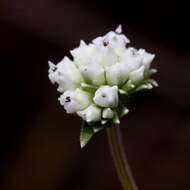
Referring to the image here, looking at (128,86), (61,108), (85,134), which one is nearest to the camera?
(85,134)

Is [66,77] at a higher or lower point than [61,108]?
lower

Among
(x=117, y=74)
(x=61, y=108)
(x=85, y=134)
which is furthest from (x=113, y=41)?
(x=61, y=108)

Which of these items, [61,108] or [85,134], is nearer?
[85,134]

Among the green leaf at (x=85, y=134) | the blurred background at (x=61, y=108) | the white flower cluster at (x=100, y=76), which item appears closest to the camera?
the green leaf at (x=85, y=134)

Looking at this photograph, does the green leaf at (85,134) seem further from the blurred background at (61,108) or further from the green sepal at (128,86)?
the blurred background at (61,108)

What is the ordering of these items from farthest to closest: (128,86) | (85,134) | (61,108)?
(61,108) → (128,86) → (85,134)

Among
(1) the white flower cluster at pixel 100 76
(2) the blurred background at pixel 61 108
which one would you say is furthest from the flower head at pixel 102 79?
(2) the blurred background at pixel 61 108

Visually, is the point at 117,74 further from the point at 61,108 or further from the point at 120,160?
the point at 61,108
